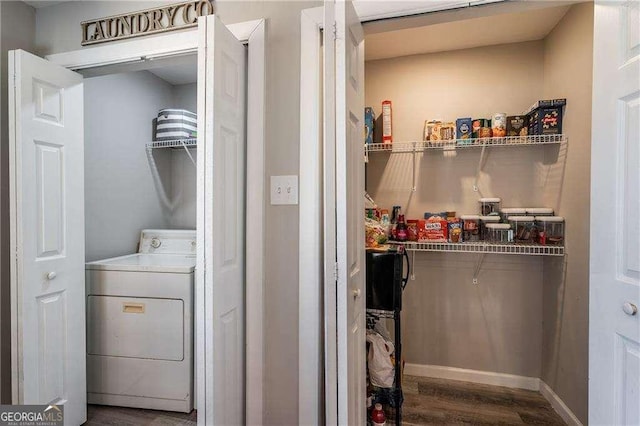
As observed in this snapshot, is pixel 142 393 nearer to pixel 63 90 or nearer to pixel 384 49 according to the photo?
pixel 63 90

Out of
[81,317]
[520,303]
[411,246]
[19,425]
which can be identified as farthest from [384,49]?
[19,425]

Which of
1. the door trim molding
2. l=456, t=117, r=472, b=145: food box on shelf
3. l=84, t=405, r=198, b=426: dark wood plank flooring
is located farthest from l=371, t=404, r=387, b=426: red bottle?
l=456, t=117, r=472, b=145: food box on shelf

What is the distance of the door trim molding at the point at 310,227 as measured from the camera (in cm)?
134

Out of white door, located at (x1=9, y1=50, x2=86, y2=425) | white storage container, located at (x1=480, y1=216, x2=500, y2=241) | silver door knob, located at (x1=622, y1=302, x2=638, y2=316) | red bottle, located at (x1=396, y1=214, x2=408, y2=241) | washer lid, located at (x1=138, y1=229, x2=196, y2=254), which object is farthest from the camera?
washer lid, located at (x1=138, y1=229, x2=196, y2=254)

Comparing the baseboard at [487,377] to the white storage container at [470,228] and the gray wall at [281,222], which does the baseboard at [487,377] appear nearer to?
the white storage container at [470,228]

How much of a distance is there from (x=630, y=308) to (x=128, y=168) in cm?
276

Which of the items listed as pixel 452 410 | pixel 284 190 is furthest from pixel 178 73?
pixel 452 410

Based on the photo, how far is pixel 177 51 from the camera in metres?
1.53

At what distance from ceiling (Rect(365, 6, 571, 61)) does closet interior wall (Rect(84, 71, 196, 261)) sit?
1.50 metres

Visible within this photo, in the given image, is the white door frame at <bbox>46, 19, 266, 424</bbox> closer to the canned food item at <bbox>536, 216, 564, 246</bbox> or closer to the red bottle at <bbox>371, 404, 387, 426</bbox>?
the red bottle at <bbox>371, 404, 387, 426</bbox>

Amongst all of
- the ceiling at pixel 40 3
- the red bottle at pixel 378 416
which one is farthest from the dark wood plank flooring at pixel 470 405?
the ceiling at pixel 40 3

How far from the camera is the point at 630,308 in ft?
3.20

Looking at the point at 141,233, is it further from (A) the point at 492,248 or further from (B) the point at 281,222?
(A) the point at 492,248

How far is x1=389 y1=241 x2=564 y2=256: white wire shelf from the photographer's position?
77.5 inches
